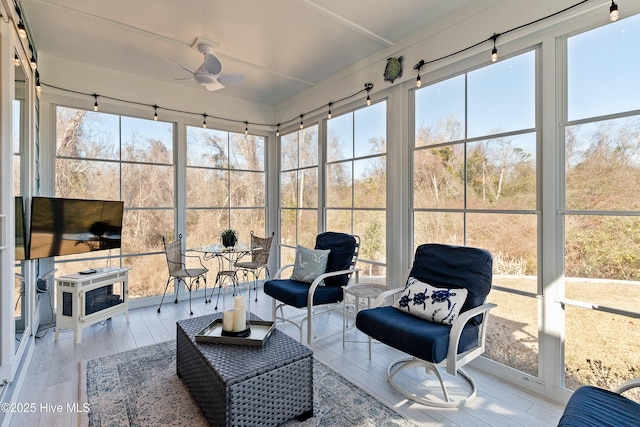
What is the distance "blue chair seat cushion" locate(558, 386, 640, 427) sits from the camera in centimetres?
122

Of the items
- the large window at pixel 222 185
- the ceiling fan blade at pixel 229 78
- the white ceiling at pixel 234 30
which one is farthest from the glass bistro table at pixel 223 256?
the white ceiling at pixel 234 30

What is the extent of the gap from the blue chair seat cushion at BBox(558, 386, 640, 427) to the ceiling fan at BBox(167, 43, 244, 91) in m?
3.28

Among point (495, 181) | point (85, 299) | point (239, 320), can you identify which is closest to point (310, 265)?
point (239, 320)

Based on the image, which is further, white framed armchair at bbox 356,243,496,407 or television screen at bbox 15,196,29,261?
television screen at bbox 15,196,29,261

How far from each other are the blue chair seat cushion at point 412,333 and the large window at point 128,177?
307 centimetres

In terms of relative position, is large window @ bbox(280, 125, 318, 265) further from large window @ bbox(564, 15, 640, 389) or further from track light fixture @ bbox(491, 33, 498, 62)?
large window @ bbox(564, 15, 640, 389)

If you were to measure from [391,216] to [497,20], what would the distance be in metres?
1.80

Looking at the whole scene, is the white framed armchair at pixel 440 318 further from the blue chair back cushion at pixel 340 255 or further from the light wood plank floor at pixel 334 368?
the blue chair back cushion at pixel 340 255

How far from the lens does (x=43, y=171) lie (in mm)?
3332

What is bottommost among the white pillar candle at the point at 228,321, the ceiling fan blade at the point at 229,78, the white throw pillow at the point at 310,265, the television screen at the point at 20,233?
the white pillar candle at the point at 228,321

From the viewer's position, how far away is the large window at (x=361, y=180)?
3381mm

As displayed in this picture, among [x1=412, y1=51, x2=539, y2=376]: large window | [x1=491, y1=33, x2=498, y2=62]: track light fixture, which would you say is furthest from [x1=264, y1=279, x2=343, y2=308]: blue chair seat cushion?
[x1=491, y1=33, x2=498, y2=62]: track light fixture

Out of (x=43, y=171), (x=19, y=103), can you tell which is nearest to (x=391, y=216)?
(x=19, y=103)

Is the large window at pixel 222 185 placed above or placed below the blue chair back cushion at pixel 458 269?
above
